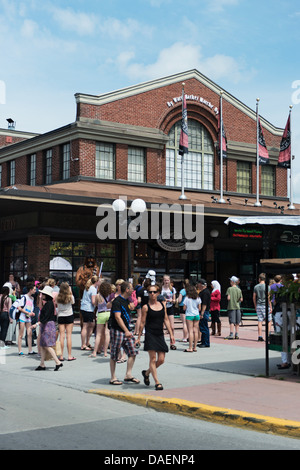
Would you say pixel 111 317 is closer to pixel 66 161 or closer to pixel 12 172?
pixel 66 161

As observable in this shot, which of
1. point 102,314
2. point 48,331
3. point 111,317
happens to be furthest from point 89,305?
point 111,317

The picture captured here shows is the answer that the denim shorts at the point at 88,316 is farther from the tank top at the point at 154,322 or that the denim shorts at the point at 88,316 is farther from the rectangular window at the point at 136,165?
the rectangular window at the point at 136,165

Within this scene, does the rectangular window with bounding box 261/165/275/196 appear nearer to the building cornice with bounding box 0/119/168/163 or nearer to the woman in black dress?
the building cornice with bounding box 0/119/168/163

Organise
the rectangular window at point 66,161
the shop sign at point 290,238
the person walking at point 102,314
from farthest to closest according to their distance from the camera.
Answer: the rectangular window at point 66,161, the shop sign at point 290,238, the person walking at point 102,314

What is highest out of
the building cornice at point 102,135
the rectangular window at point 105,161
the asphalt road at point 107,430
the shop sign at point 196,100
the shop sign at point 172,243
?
the shop sign at point 196,100

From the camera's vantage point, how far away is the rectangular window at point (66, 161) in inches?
1238

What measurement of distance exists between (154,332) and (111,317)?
987 mm

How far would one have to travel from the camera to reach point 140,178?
32.1m

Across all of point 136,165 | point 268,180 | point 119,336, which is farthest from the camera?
point 268,180

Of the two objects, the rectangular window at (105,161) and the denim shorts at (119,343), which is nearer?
the denim shorts at (119,343)

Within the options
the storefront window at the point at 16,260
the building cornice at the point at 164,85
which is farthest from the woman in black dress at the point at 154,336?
the building cornice at the point at 164,85

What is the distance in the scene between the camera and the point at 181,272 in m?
30.0

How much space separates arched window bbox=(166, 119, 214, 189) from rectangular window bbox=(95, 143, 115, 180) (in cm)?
340

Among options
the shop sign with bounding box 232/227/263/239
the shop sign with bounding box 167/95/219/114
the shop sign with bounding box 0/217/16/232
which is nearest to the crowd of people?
the shop sign with bounding box 0/217/16/232
